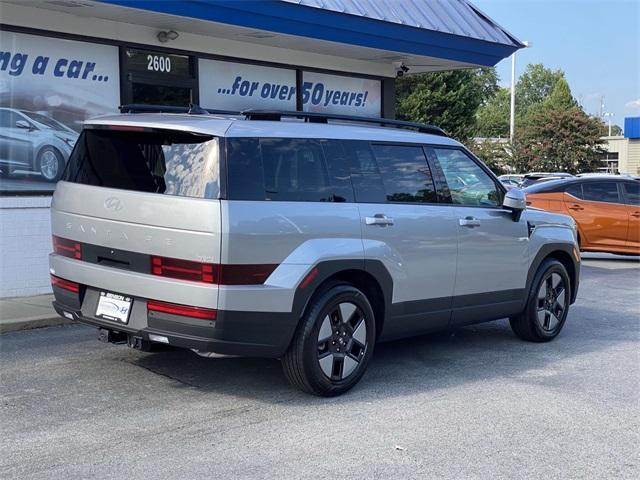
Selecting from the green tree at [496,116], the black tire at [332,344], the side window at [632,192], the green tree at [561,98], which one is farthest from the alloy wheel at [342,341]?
the green tree at [496,116]

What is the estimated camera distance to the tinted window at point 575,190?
50.2ft

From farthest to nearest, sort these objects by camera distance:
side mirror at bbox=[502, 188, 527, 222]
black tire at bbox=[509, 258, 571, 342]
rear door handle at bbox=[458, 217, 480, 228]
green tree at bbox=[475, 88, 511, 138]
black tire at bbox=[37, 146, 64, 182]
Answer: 1. green tree at bbox=[475, 88, 511, 138]
2. black tire at bbox=[37, 146, 64, 182]
3. black tire at bbox=[509, 258, 571, 342]
4. side mirror at bbox=[502, 188, 527, 222]
5. rear door handle at bbox=[458, 217, 480, 228]

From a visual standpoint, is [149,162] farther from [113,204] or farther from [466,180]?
[466,180]

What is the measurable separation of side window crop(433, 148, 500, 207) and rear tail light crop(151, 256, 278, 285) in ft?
7.36

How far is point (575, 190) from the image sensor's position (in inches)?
603

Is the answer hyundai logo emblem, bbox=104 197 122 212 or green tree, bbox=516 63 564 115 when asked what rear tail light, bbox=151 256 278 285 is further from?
green tree, bbox=516 63 564 115

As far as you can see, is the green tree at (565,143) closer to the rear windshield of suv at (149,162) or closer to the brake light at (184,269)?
the rear windshield of suv at (149,162)

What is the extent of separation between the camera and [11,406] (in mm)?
5254

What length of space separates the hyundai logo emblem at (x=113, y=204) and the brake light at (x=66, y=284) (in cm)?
67

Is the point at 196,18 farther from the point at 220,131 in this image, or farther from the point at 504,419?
the point at 504,419

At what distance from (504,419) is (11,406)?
3396 mm

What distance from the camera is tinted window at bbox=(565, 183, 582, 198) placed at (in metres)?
15.3

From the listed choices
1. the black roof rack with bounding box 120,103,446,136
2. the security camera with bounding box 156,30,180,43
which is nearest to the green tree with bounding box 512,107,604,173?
the security camera with bounding box 156,30,180,43

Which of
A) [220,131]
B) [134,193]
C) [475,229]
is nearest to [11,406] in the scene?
[134,193]
